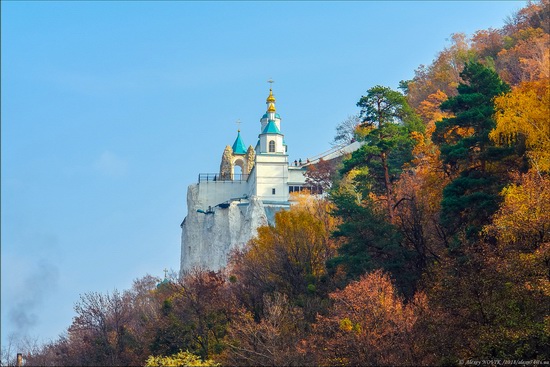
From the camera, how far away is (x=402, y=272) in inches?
1374

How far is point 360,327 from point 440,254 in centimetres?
602

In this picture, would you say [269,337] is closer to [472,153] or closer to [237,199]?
[472,153]

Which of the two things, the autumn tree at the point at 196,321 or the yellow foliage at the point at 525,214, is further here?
the autumn tree at the point at 196,321

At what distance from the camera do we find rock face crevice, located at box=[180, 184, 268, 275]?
7388cm

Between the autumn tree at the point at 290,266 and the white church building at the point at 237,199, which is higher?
the white church building at the point at 237,199

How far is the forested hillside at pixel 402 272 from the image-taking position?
25297mm

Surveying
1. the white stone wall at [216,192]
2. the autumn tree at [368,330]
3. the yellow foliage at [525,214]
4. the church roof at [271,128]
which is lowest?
the autumn tree at [368,330]

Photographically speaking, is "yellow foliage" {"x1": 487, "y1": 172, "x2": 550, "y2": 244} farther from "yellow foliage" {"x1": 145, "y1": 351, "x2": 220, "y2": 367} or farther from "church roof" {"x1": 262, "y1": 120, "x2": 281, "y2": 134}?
"church roof" {"x1": 262, "y1": 120, "x2": 281, "y2": 134}

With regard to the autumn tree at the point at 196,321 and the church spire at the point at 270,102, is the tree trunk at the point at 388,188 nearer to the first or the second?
the autumn tree at the point at 196,321

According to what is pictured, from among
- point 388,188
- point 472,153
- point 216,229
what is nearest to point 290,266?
point 388,188

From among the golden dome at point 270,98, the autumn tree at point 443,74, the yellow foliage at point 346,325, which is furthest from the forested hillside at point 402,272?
the golden dome at point 270,98

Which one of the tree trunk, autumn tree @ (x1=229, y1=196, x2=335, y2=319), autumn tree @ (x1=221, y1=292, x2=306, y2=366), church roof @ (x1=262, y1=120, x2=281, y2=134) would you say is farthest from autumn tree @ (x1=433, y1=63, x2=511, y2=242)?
church roof @ (x1=262, y1=120, x2=281, y2=134)

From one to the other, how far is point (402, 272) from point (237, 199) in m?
44.4

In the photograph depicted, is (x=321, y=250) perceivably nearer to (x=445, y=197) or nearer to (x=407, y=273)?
(x=407, y=273)
